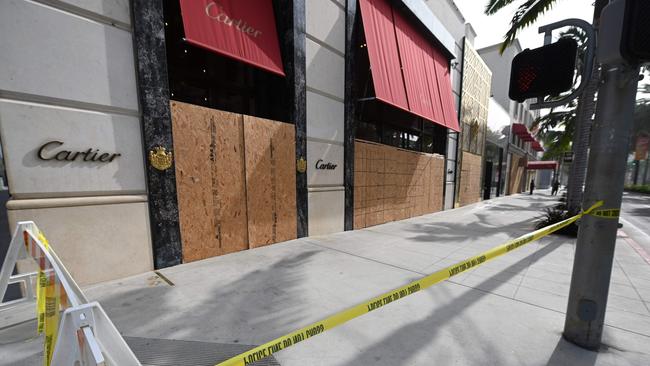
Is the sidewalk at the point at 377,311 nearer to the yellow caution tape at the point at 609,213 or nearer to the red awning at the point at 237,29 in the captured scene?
the yellow caution tape at the point at 609,213

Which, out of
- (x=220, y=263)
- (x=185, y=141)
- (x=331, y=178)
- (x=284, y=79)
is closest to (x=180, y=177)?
(x=185, y=141)

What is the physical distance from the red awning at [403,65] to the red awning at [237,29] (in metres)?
2.87

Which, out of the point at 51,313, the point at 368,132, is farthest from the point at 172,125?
the point at 368,132

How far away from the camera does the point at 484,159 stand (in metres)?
19.1

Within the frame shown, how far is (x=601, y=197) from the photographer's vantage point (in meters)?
2.37

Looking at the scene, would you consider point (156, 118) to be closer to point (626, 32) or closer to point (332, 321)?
point (332, 321)

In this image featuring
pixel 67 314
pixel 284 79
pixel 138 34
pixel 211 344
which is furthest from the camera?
pixel 284 79

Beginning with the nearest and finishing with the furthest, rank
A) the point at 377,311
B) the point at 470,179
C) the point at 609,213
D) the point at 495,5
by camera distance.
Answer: the point at 609,213
the point at 377,311
the point at 495,5
the point at 470,179

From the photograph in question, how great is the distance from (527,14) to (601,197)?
9.55 m

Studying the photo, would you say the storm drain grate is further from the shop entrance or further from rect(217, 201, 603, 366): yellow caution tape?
the shop entrance

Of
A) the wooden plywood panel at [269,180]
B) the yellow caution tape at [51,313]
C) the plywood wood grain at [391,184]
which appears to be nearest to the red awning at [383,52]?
the plywood wood grain at [391,184]

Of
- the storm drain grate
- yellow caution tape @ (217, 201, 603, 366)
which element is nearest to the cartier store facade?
the storm drain grate

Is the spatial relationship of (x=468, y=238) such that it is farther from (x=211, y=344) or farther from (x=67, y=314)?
(x=67, y=314)

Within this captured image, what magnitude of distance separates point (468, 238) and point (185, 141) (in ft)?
24.6
